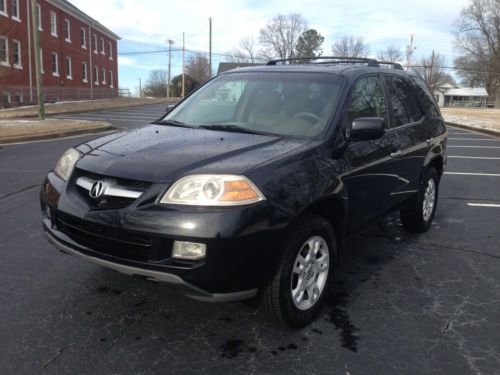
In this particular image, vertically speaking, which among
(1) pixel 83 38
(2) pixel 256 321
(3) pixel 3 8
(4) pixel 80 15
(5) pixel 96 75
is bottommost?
(2) pixel 256 321

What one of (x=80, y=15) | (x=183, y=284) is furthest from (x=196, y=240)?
(x=80, y=15)

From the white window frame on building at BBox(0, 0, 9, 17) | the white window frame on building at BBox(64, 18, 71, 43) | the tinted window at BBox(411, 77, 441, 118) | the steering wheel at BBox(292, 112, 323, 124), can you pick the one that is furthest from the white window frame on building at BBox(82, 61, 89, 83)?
the steering wheel at BBox(292, 112, 323, 124)

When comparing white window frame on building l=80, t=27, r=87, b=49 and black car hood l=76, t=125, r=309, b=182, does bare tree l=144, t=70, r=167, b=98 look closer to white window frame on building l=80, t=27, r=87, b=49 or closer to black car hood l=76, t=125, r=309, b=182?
white window frame on building l=80, t=27, r=87, b=49

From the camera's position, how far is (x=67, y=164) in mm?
3492

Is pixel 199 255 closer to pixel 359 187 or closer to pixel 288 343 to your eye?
pixel 288 343

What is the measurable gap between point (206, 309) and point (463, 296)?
204cm

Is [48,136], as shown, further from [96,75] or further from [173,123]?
[96,75]

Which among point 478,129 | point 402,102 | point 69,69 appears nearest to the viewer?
point 402,102

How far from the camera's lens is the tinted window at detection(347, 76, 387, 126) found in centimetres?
389

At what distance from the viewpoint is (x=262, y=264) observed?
285 centimetres

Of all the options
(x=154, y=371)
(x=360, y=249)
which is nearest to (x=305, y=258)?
(x=154, y=371)

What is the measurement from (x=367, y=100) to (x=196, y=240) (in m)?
2.23

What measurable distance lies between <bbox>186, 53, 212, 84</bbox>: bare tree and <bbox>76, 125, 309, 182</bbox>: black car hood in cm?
7778

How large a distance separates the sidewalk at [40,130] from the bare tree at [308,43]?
228 ft
